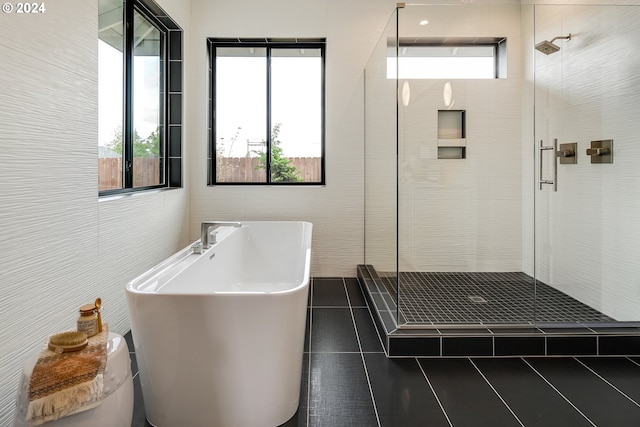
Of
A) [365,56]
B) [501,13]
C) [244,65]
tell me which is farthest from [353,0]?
[501,13]

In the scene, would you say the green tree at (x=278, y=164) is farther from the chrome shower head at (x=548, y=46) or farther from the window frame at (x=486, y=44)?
the chrome shower head at (x=548, y=46)

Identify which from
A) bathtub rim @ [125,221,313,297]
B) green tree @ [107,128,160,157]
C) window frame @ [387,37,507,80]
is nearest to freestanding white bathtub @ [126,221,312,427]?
bathtub rim @ [125,221,313,297]

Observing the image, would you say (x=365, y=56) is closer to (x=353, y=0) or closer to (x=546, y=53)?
(x=353, y=0)

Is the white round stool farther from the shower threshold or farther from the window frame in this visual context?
the window frame

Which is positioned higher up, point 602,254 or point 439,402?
point 602,254

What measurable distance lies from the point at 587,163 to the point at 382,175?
1.38 metres

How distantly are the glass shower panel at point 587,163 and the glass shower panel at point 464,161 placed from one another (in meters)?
0.16

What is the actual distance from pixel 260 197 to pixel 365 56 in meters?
1.72

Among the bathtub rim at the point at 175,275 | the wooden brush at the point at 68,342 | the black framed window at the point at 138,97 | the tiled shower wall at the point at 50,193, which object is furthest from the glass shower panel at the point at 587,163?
the black framed window at the point at 138,97

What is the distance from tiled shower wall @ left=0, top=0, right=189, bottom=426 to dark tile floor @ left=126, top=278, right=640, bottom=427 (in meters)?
0.52

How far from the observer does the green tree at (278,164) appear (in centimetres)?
373

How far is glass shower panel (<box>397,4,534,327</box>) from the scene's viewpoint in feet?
8.28

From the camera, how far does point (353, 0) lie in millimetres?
3566

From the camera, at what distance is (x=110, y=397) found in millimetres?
1218
